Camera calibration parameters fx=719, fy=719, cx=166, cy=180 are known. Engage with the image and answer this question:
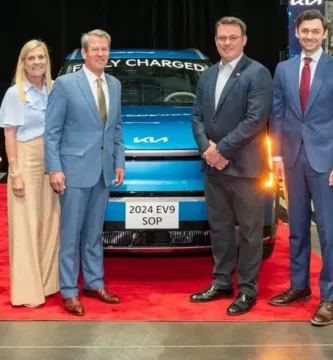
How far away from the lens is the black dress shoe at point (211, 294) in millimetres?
4320

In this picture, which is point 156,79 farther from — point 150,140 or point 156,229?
point 156,229

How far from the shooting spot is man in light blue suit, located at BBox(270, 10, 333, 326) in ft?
12.8

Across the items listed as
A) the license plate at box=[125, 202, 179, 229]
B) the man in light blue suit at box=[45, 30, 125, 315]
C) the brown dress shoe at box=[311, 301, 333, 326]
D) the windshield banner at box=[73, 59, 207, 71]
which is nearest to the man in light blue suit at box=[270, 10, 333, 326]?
the brown dress shoe at box=[311, 301, 333, 326]

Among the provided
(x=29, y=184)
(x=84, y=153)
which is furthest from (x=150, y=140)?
(x=29, y=184)

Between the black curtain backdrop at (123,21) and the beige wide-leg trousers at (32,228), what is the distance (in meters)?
5.98

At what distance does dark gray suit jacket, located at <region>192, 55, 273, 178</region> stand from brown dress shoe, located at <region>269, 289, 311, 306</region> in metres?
0.75

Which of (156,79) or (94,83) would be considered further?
(156,79)

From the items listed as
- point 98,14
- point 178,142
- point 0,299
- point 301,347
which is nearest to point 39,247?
point 0,299

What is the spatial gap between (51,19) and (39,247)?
20.6ft

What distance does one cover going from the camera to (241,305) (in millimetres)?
4125

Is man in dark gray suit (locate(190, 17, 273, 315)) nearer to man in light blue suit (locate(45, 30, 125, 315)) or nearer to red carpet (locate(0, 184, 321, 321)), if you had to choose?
red carpet (locate(0, 184, 321, 321))

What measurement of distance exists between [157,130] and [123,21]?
19.2ft

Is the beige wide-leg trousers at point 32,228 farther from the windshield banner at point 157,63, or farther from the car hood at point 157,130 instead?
the windshield banner at point 157,63

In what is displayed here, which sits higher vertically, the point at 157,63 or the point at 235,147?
the point at 157,63
